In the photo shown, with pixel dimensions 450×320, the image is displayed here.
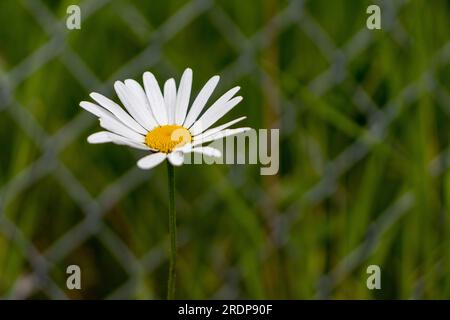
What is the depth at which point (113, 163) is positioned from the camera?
2.00 ft

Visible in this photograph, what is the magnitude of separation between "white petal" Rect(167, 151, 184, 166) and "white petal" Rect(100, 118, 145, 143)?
1 cm

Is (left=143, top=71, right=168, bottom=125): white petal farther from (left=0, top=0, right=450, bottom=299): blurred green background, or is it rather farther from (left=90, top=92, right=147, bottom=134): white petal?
(left=0, top=0, right=450, bottom=299): blurred green background

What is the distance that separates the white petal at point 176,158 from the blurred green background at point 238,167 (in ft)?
0.83

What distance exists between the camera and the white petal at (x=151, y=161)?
9.6 inches

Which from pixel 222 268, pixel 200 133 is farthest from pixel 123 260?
pixel 200 133

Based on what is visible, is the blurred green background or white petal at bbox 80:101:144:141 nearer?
white petal at bbox 80:101:144:141

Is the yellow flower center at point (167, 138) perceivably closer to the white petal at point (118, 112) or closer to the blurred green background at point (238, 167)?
the white petal at point (118, 112)

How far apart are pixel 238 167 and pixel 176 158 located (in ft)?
1.09

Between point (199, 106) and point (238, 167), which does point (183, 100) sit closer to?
point (199, 106)

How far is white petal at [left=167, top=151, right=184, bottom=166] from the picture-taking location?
0.84 feet

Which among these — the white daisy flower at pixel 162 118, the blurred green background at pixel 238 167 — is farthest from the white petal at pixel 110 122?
the blurred green background at pixel 238 167

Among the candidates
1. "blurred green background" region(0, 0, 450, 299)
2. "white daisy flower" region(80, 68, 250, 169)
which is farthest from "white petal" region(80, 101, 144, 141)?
"blurred green background" region(0, 0, 450, 299)

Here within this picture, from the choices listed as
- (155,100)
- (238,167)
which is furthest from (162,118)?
(238,167)

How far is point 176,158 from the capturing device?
0.86 feet
